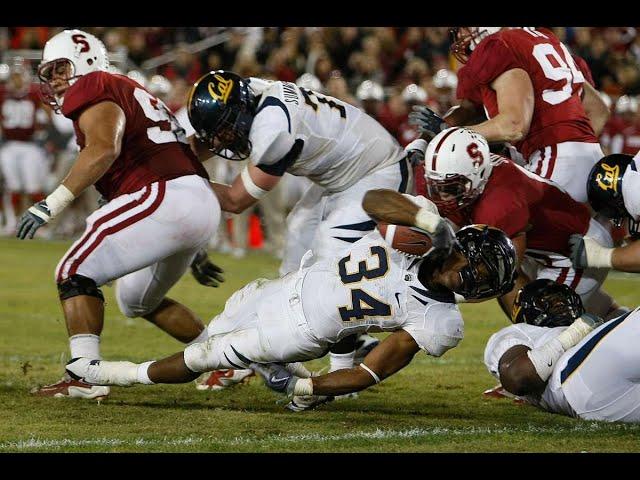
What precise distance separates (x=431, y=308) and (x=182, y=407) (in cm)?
140

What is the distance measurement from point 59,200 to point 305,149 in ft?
4.04

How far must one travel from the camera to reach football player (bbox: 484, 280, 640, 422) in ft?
15.0

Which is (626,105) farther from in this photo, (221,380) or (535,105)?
(221,380)

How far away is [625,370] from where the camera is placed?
14.9 feet

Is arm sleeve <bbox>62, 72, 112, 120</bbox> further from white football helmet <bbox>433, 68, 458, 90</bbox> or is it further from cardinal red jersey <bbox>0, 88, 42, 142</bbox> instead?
cardinal red jersey <bbox>0, 88, 42, 142</bbox>

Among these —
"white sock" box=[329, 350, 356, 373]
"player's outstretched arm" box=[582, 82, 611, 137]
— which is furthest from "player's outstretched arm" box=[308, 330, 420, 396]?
"player's outstretched arm" box=[582, 82, 611, 137]

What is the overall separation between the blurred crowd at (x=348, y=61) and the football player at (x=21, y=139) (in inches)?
8.3

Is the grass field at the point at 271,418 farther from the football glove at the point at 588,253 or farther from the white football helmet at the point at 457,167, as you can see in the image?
the white football helmet at the point at 457,167

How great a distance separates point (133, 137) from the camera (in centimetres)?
545

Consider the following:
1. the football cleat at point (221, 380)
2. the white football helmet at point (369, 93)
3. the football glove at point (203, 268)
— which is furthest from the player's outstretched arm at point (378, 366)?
the white football helmet at point (369, 93)

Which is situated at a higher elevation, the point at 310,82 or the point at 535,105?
the point at 310,82

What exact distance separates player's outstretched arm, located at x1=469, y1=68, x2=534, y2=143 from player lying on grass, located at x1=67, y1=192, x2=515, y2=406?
3.60 ft

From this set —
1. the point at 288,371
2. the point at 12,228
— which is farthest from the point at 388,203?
the point at 12,228

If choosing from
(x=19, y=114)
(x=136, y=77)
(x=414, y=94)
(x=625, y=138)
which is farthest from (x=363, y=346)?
(x=19, y=114)
